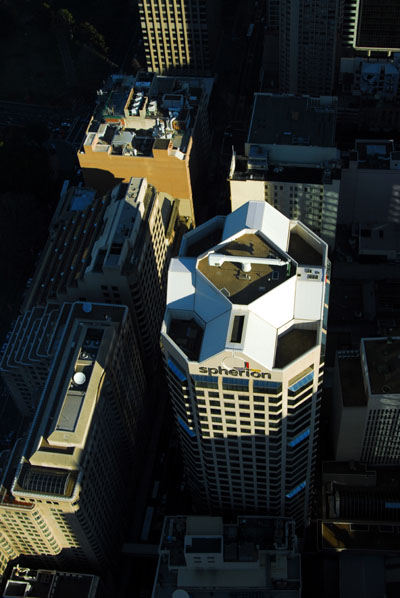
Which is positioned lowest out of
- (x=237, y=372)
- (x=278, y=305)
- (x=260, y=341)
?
(x=237, y=372)

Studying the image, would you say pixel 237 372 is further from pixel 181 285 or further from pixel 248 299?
pixel 181 285

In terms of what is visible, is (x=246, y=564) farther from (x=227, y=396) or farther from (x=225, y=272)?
(x=225, y=272)

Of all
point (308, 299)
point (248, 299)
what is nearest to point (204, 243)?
point (248, 299)

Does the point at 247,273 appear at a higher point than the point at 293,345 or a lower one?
higher

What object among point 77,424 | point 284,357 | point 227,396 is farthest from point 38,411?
point 284,357

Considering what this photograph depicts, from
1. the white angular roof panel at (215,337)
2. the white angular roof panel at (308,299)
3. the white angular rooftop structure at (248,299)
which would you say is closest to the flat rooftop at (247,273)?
the white angular rooftop structure at (248,299)

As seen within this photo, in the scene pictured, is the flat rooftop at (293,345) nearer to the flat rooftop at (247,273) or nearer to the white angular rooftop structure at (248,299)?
the white angular rooftop structure at (248,299)
